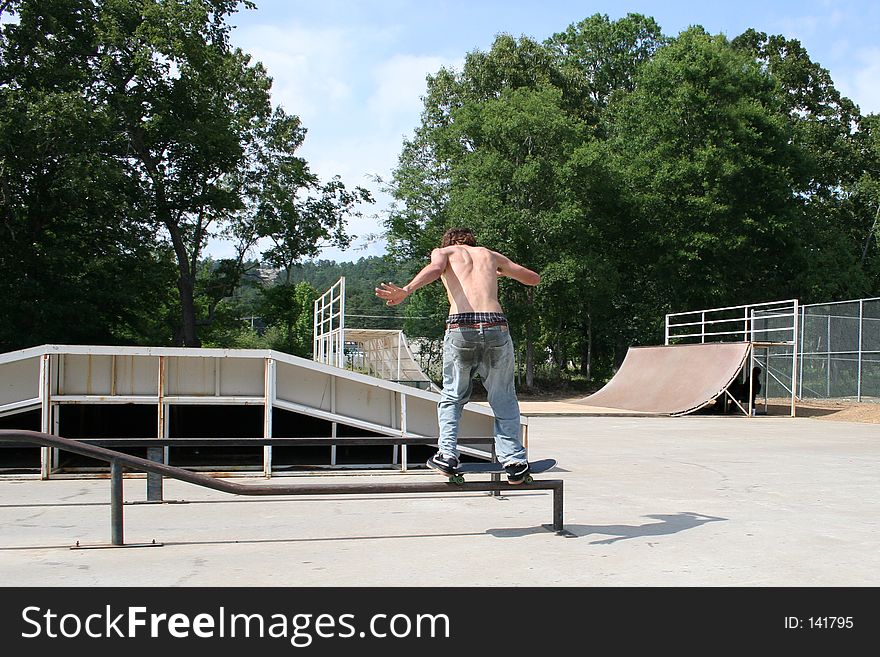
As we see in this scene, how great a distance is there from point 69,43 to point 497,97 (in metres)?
22.3

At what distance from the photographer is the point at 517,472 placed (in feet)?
18.6

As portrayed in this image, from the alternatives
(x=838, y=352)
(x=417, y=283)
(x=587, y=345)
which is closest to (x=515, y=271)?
(x=417, y=283)

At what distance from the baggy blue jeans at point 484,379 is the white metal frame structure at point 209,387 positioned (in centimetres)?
356

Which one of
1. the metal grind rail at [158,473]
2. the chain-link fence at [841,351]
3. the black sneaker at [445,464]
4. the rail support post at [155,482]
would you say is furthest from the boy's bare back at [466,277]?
the chain-link fence at [841,351]

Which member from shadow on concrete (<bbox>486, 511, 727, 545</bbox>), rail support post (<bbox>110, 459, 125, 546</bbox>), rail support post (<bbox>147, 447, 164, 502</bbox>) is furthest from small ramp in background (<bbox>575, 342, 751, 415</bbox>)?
rail support post (<bbox>110, 459, 125, 546</bbox>)

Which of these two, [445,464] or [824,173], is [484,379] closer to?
[445,464]

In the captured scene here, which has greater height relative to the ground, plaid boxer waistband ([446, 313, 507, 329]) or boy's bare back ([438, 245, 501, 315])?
boy's bare back ([438, 245, 501, 315])

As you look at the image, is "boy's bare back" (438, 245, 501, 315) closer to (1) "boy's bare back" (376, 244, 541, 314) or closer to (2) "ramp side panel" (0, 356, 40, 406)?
(1) "boy's bare back" (376, 244, 541, 314)

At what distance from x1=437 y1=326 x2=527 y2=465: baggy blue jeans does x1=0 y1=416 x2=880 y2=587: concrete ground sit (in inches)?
26.4

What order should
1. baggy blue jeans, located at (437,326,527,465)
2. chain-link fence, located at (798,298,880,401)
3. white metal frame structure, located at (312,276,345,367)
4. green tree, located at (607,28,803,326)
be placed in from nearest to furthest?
baggy blue jeans, located at (437,326,527,465), white metal frame structure, located at (312,276,345,367), chain-link fence, located at (798,298,880,401), green tree, located at (607,28,803,326)

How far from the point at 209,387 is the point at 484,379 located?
540 cm

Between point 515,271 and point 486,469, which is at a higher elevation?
point 515,271

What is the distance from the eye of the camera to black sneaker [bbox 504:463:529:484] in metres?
5.66

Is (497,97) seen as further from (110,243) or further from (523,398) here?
(110,243)
